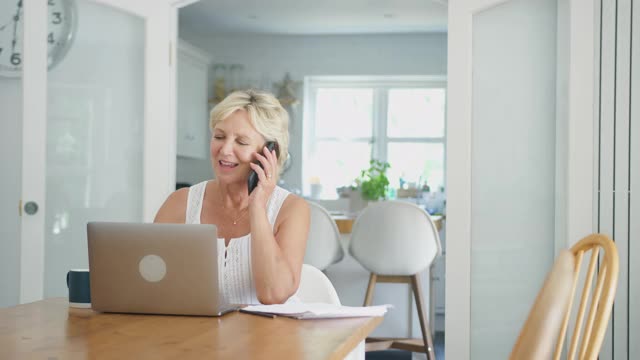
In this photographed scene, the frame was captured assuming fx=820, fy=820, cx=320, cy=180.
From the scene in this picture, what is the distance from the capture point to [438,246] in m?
4.20

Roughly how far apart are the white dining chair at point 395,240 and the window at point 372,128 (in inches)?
147

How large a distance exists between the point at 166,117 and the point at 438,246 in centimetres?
151

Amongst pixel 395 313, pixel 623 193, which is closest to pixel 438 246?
pixel 395 313

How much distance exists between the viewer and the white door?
3533 millimetres

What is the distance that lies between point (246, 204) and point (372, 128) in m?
5.96

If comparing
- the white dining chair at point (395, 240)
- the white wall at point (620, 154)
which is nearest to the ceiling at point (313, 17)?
the white dining chair at point (395, 240)

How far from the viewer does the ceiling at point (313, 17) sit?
6.78 metres

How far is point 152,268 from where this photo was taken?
159cm

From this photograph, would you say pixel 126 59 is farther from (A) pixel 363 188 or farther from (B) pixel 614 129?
(B) pixel 614 129

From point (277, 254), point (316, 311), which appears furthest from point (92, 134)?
point (316, 311)

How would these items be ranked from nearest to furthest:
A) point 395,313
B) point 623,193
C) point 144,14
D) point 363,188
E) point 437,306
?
1. point 623,193
2. point 144,14
3. point 395,313
4. point 363,188
5. point 437,306

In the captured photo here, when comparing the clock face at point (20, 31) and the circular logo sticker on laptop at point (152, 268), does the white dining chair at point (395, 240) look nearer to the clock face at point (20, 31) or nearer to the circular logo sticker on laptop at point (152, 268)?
the clock face at point (20, 31)

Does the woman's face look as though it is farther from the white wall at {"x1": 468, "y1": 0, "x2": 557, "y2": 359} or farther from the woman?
the white wall at {"x1": 468, "y1": 0, "x2": 557, "y2": 359}

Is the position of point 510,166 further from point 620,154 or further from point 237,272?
point 237,272
